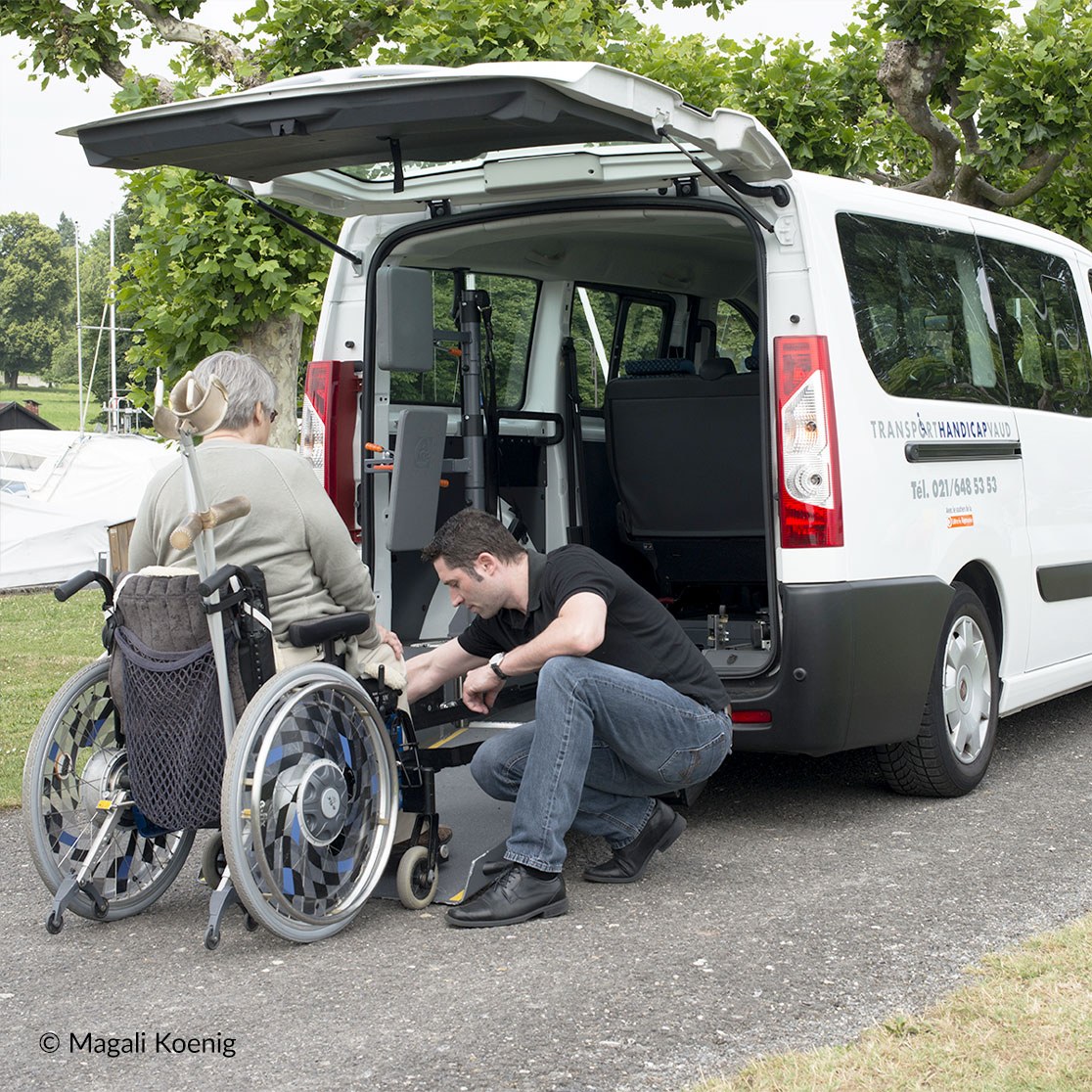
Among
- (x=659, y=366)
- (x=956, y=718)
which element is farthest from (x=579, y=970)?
(x=659, y=366)

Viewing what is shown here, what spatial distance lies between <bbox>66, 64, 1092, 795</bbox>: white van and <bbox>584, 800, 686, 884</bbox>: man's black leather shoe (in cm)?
44

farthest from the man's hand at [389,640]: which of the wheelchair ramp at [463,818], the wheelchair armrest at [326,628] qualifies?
the wheelchair ramp at [463,818]

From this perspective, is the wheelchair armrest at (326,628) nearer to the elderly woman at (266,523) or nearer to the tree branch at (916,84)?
the elderly woman at (266,523)

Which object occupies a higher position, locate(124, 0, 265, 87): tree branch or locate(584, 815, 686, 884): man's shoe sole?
locate(124, 0, 265, 87): tree branch

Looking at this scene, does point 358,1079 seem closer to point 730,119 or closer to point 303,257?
point 730,119

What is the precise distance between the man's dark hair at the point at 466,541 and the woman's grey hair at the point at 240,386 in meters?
0.63

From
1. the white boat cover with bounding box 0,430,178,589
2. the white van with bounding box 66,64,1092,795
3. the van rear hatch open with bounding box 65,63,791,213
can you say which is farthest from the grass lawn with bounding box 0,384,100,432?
the van rear hatch open with bounding box 65,63,791,213

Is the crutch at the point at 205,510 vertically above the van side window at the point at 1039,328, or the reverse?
the van side window at the point at 1039,328

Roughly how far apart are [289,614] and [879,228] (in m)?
2.58

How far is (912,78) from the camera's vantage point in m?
12.6

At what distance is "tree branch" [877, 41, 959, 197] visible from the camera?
12570mm

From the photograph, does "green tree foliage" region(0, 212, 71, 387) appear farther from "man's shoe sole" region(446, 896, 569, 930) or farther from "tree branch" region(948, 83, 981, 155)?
"man's shoe sole" region(446, 896, 569, 930)

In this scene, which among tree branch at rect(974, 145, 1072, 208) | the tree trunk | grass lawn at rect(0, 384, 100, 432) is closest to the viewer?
the tree trunk

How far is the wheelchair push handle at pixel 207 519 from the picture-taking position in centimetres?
404
